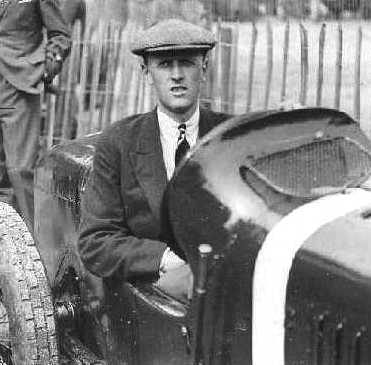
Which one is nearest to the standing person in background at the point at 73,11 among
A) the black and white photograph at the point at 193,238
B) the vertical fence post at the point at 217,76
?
the vertical fence post at the point at 217,76

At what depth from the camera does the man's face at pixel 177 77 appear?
10.1 feet

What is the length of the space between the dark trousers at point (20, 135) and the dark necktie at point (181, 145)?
10.5 ft

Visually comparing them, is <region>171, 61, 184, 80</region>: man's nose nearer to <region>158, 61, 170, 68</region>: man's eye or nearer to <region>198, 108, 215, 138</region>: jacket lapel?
<region>158, 61, 170, 68</region>: man's eye

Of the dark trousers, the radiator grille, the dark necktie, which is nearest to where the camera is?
the radiator grille

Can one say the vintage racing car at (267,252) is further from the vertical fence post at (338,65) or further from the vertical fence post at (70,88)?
the vertical fence post at (70,88)

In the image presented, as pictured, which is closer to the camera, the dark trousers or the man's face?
the man's face

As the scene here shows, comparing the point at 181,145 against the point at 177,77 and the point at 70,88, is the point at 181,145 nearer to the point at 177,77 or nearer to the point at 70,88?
the point at 177,77

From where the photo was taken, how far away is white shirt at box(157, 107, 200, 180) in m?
3.19

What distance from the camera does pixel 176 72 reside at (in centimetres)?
307

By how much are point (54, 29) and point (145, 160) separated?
3.55 metres

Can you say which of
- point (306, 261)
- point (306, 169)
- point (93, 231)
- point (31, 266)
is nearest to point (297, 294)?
point (306, 261)

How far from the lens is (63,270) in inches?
156

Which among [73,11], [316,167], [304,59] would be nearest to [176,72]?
[316,167]

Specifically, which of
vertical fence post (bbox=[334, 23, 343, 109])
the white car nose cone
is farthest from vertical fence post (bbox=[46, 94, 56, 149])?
the white car nose cone
